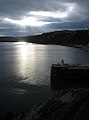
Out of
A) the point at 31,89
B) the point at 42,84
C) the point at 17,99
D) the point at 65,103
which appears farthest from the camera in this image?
the point at 42,84

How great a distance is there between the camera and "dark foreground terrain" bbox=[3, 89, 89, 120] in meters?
8.17

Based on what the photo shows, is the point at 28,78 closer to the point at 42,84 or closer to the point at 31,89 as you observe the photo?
the point at 42,84

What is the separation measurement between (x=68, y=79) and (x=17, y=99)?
1352 cm

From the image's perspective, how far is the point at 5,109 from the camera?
23.4 meters

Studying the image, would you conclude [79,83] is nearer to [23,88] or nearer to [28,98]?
[23,88]

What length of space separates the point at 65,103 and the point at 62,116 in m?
0.75

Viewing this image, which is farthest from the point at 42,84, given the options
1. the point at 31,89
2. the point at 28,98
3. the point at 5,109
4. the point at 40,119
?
the point at 40,119

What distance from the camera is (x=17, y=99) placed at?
27750 mm

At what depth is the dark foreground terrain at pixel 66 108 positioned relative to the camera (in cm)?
817

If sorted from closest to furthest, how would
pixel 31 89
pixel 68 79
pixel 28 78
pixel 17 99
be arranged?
1. pixel 17 99
2. pixel 31 89
3. pixel 68 79
4. pixel 28 78

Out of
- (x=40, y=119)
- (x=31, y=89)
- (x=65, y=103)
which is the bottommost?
(x=31, y=89)

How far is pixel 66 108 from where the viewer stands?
873cm

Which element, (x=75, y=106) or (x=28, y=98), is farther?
(x=28, y=98)

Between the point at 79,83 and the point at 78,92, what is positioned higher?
the point at 78,92
